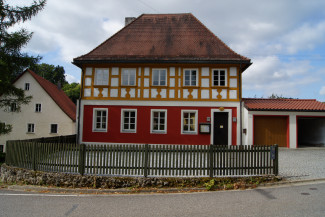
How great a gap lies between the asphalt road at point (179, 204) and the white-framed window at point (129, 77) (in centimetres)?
1035

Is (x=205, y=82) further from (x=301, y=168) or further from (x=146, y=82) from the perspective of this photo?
(x=301, y=168)

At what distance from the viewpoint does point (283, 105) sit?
15.9 m

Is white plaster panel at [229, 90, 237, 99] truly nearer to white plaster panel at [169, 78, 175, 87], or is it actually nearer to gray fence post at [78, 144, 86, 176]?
white plaster panel at [169, 78, 175, 87]

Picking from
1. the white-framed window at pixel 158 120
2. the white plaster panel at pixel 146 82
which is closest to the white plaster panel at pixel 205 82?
the white-framed window at pixel 158 120

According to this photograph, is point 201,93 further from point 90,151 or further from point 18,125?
point 18,125

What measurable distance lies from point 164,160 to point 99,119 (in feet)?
31.8

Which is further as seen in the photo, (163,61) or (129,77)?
(129,77)

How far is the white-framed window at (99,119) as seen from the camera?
651 inches

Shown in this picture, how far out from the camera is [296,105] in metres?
15.9

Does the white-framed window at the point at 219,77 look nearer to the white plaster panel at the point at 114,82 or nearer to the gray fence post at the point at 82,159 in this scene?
the white plaster panel at the point at 114,82

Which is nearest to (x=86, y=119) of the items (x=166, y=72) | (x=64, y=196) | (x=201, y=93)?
(x=166, y=72)

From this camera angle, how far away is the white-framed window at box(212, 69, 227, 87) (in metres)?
16.1

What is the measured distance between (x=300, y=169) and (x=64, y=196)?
8.22 meters

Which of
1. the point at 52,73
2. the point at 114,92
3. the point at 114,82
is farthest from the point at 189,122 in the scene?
the point at 52,73
